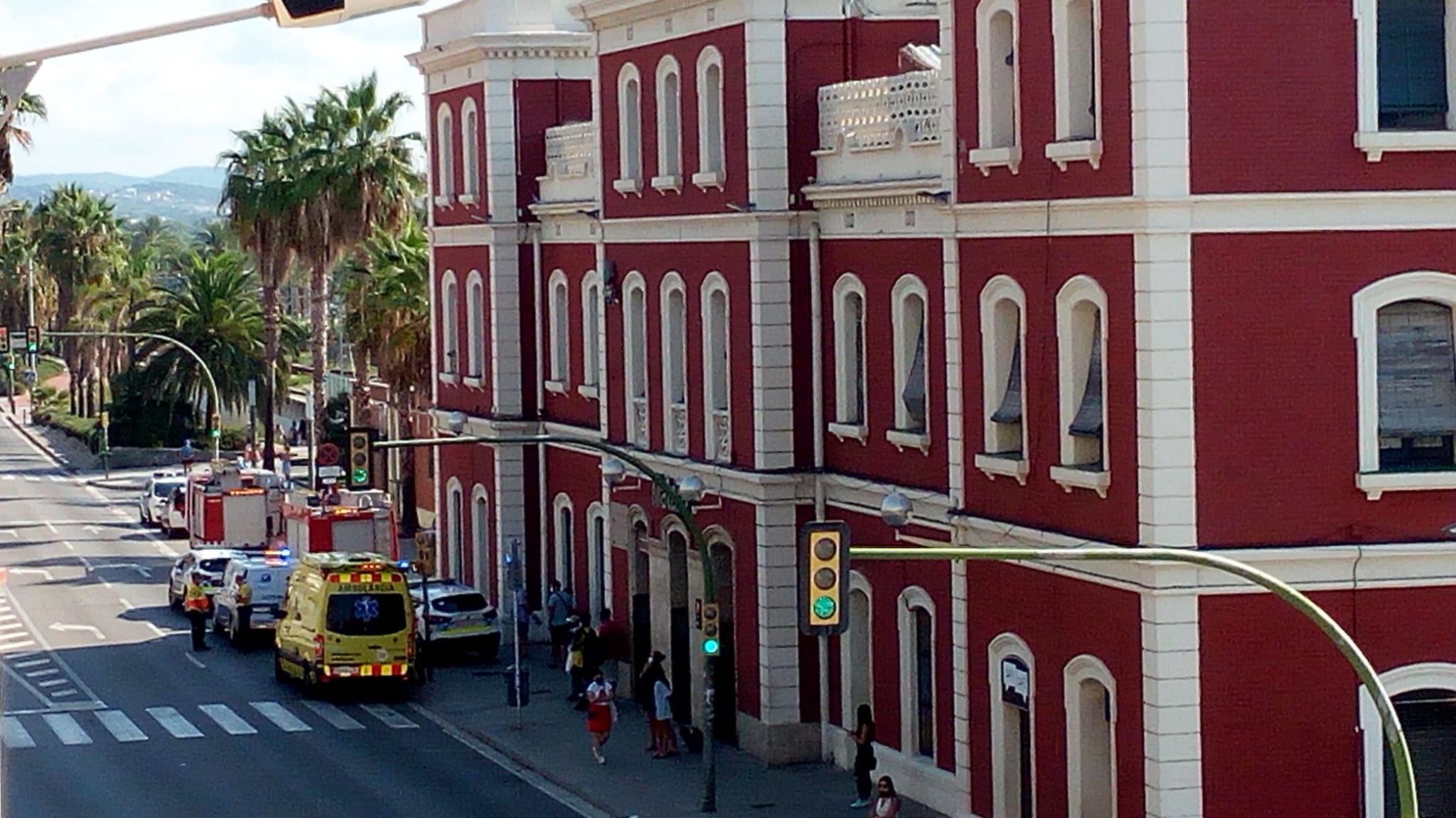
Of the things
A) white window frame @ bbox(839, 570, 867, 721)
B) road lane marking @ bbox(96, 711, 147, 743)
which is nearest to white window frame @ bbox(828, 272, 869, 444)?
white window frame @ bbox(839, 570, 867, 721)

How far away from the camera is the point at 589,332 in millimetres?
47750

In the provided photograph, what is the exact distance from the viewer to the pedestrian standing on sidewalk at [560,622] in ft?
155

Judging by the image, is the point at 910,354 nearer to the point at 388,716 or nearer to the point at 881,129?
the point at 881,129

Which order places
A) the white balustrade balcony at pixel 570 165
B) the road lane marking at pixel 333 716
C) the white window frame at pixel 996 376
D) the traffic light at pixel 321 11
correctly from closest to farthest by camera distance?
the traffic light at pixel 321 11
the white window frame at pixel 996 376
the road lane marking at pixel 333 716
the white balustrade balcony at pixel 570 165

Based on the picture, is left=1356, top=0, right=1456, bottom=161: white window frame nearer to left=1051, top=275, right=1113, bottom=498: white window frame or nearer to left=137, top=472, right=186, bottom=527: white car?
left=1051, top=275, right=1113, bottom=498: white window frame

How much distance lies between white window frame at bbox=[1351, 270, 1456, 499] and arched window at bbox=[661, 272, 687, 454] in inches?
599

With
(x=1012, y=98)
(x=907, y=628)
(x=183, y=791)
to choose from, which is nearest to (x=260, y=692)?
(x=183, y=791)

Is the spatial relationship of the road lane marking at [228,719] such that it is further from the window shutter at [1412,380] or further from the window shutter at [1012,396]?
the window shutter at [1412,380]

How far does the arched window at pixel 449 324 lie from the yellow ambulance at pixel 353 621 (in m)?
11.3

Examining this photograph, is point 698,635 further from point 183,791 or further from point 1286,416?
point 1286,416

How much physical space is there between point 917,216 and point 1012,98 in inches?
158

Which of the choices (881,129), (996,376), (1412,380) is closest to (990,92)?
(996,376)

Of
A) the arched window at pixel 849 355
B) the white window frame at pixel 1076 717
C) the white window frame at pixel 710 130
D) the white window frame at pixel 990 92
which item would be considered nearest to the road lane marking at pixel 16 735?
the white window frame at pixel 710 130

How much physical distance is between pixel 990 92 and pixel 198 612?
970 inches
